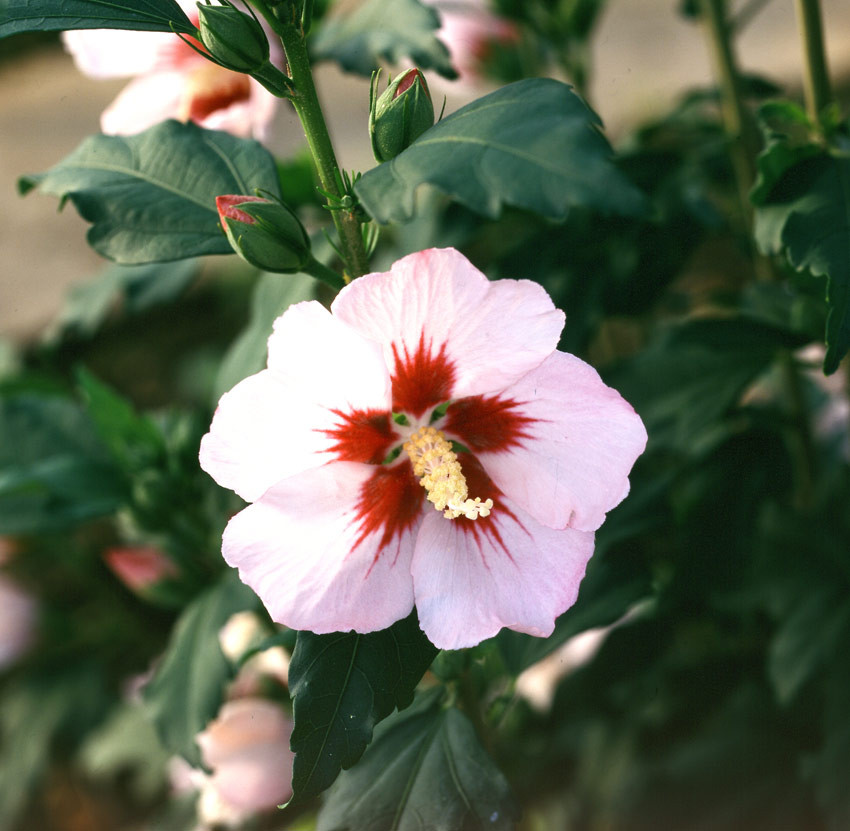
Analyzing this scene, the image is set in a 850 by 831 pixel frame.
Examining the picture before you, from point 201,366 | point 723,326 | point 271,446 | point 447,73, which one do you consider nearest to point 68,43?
point 447,73

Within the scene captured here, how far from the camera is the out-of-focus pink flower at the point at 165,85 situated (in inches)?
30.6

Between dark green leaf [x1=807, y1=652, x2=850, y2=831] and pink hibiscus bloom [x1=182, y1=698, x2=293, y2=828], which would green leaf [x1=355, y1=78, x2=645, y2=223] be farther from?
dark green leaf [x1=807, y1=652, x2=850, y2=831]

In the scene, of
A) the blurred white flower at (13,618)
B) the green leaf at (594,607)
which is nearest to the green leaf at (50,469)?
the blurred white flower at (13,618)

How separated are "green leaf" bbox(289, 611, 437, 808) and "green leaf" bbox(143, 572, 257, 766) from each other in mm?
248

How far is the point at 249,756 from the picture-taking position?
0.83 metres

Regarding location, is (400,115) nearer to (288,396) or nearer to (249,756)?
(288,396)

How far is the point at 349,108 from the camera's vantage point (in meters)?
2.50

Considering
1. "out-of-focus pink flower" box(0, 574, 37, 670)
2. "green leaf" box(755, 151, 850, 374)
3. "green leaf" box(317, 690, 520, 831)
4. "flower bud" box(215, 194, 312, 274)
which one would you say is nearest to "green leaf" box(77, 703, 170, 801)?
"out-of-focus pink flower" box(0, 574, 37, 670)

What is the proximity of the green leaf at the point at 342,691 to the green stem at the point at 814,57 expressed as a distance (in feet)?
1.88

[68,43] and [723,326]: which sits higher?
[68,43]

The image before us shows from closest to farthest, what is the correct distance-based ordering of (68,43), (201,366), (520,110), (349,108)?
(520,110), (68,43), (201,366), (349,108)

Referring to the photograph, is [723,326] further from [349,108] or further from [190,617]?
[349,108]

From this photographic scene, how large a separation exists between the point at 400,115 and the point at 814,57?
1.56 feet

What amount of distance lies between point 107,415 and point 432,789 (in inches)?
18.2
